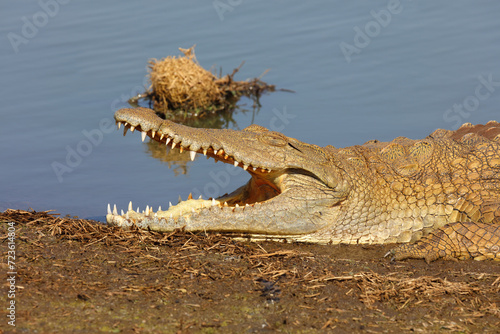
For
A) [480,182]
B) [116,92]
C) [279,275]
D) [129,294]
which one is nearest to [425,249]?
[480,182]

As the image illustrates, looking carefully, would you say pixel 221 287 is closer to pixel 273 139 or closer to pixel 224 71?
pixel 273 139

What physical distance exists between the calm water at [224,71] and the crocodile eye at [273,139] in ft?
7.69

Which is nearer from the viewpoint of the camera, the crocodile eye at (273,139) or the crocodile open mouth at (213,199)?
the crocodile open mouth at (213,199)

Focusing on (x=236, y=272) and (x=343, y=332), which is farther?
(x=236, y=272)

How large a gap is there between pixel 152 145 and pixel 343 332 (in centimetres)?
637

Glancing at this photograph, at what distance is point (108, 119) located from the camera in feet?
Answer: 34.9

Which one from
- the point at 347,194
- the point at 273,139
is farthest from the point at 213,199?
the point at 347,194

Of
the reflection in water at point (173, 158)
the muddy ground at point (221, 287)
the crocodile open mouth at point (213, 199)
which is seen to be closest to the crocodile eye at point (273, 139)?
the crocodile open mouth at point (213, 199)

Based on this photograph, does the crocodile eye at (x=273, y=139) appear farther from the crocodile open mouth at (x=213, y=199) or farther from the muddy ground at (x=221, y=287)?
the muddy ground at (x=221, y=287)

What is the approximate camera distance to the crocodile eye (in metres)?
5.80

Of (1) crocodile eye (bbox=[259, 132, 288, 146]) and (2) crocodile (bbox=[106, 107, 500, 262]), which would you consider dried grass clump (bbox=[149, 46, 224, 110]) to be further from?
(1) crocodile eye (bbox=[259, 132, 288, 146])

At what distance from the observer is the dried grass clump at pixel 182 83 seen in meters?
10.5

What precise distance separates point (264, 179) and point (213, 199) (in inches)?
21.4

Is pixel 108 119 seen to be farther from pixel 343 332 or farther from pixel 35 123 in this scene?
pixel 343 332
